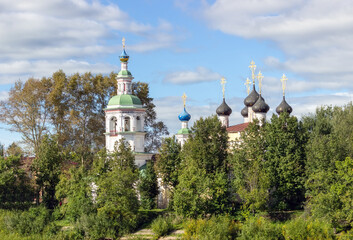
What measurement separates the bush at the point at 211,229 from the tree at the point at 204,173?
1895 millimetres

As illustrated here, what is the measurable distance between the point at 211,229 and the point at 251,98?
59.6 feet

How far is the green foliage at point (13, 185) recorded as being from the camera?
4091 centimetres

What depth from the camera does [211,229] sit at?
32562 millimetres

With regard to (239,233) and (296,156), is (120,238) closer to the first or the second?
(239,233)

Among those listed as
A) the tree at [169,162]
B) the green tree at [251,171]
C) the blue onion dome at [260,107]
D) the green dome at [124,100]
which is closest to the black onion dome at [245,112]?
the blue onion dome at [260,107]

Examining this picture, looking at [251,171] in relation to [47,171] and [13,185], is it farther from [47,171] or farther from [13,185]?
[13,185]

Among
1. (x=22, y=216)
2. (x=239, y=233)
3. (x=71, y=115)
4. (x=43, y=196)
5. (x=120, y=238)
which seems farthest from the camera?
(x=71, y=115)

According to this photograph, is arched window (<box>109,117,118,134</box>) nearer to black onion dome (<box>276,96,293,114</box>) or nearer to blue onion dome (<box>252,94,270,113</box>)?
blue onion dome (<box>252,94,270,113</box>)

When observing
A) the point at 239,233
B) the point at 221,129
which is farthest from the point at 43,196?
the point at 239,233

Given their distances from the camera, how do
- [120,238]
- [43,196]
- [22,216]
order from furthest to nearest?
1. [43,196]
2. [22,216]
3. [120,238]

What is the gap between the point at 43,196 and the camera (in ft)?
139

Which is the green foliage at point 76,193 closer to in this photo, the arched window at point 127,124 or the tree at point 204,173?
the arched window at point 127,124

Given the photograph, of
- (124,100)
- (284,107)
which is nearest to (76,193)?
(124,100)

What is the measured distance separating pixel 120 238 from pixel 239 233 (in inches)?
281
